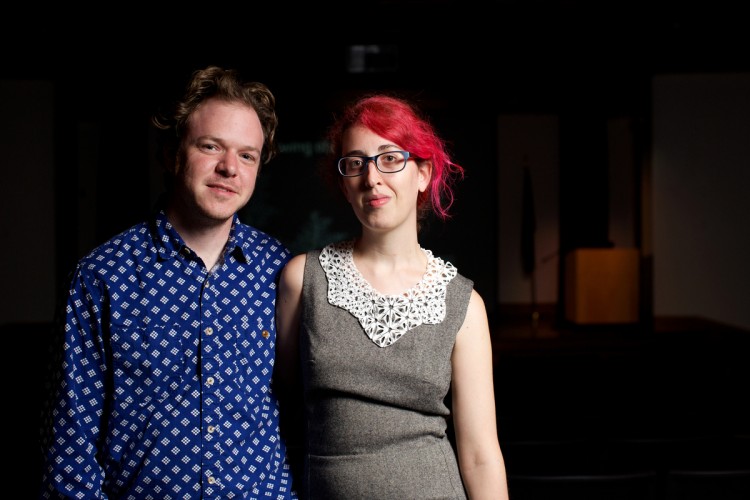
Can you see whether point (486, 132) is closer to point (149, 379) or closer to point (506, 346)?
point (506, 346)

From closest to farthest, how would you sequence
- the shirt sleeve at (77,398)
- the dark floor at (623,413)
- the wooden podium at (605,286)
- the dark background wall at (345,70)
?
the shirt sleeve at (77,398) < the dark floor at (623,413) < the dark background wall at (345,70) < the wooden podium at (605,286)

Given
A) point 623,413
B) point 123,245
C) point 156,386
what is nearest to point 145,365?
point 156,386

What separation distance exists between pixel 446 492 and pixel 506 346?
3.75m

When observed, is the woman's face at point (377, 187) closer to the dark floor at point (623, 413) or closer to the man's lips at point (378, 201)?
the man's lips at point (378, 201)

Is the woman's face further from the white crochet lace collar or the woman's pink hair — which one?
the white crochet lace collar

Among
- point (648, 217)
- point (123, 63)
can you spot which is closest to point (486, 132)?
point (648, 217)

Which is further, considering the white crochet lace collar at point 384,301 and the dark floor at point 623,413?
the dark floor at point 623,413

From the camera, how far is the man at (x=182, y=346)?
4.94ft

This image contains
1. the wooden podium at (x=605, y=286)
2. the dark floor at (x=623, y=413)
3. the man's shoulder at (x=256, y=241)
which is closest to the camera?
the man's shoulder at (x=256, y=241)

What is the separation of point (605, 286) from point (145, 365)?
496 cm

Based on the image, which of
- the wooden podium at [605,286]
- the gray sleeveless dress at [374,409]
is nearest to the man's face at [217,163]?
the gray sleeveless dress at [374,409]

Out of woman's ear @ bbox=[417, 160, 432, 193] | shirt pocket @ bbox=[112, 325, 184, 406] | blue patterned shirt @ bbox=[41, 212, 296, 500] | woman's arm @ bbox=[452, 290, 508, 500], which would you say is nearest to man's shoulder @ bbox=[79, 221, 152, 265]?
blue patterned shirt @ bbox=[41, 212, 296, 500]

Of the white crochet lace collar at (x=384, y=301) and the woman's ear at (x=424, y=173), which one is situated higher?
the woman's ear at (x=424, y=173)

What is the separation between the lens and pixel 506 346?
5199 millimetres
